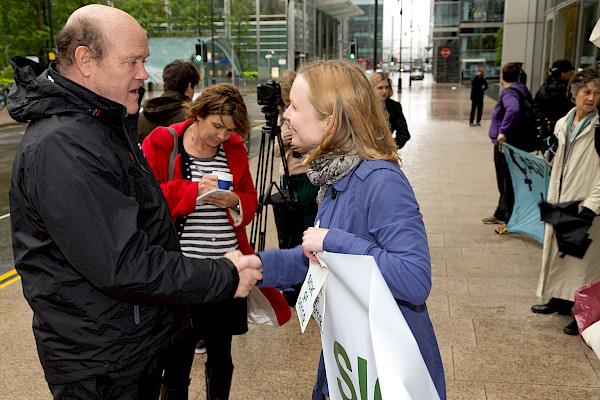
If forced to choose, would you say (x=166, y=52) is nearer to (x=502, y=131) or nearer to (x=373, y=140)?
(x=502, y=131)

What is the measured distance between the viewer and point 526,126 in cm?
712

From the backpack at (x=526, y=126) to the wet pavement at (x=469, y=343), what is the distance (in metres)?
1.28

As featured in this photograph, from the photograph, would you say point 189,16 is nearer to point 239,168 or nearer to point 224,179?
point 239,168

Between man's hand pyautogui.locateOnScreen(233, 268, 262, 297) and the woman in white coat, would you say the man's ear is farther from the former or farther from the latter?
the woman in white coat

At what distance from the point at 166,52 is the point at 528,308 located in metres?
53.1

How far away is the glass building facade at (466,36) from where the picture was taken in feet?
169

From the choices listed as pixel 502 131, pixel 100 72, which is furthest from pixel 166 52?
pixel 100 72

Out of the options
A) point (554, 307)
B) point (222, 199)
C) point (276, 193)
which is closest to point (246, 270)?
point (222, 199)

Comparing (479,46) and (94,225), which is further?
(479,46)

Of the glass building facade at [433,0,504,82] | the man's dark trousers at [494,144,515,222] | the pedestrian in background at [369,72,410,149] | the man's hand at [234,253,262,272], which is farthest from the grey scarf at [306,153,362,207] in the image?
the glass building facade at [433,0,504,82]

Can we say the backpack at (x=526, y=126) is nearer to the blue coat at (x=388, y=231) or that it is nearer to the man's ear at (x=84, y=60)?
the blue coat at (x=388, y=231)

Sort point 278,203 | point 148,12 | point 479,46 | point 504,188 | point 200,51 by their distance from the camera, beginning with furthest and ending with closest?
point 148,12, point 479,46, point 200,51, point 504,188, point 278,203

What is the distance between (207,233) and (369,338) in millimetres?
1602

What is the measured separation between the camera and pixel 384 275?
1723mm
